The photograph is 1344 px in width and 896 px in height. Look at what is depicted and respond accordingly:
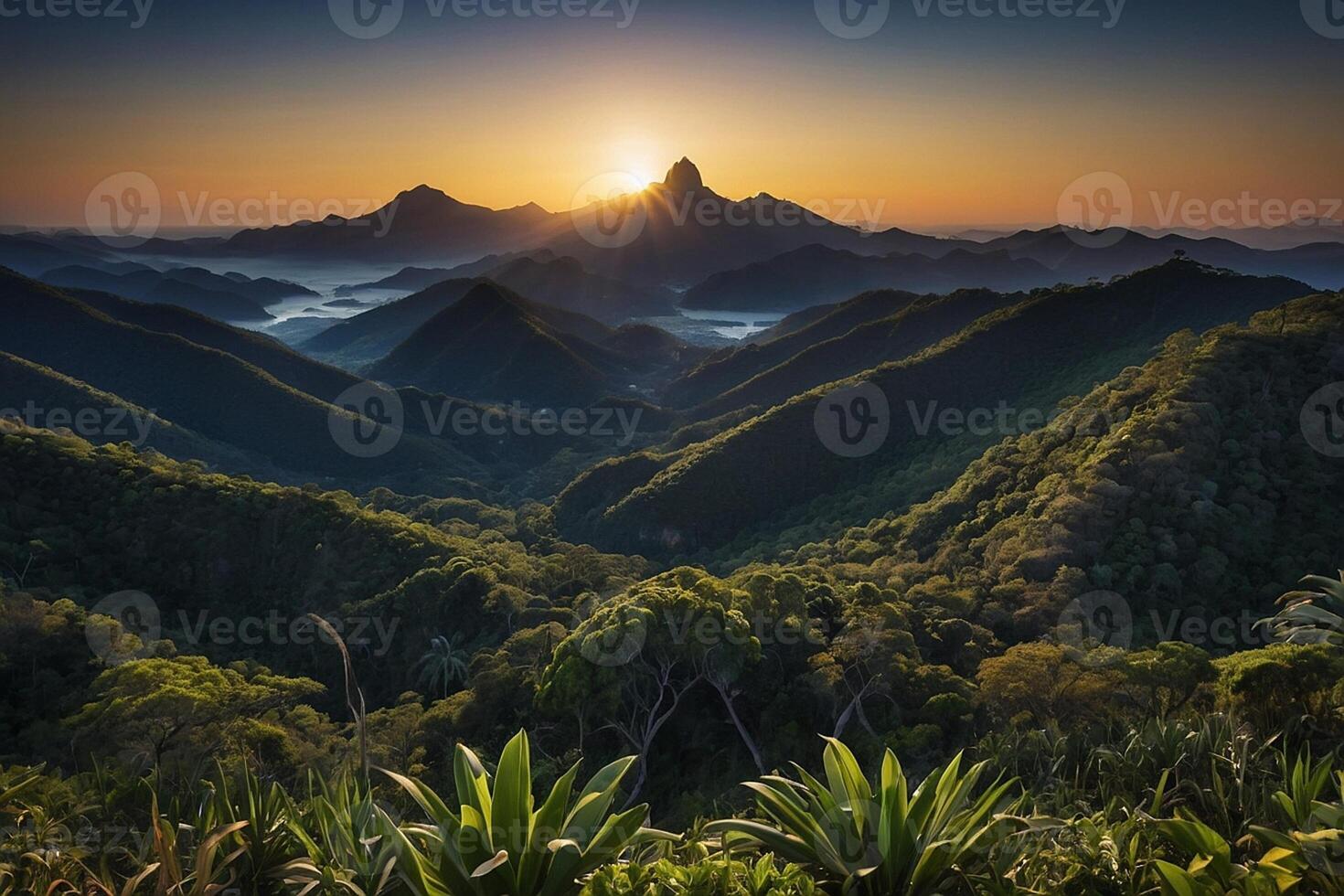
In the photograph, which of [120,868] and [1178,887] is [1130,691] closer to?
[1178,887]

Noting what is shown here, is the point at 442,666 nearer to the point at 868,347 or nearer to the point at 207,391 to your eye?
the point at 868,347

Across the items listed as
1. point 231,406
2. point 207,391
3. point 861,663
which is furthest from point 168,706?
point 207,391

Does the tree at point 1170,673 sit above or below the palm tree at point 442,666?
above

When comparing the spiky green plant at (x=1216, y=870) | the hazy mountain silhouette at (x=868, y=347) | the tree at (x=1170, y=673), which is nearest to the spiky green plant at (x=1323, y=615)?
the spiky green plant at (x=1216, y=870)

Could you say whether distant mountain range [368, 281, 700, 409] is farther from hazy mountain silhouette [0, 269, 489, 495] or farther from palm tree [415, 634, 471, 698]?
palm tree [415, 634, 471, 698]

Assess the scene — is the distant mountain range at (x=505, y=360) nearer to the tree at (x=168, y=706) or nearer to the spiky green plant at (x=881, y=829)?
the tree at (x=168, y=706)

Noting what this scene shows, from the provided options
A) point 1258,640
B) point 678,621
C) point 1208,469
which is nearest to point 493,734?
point 678,621

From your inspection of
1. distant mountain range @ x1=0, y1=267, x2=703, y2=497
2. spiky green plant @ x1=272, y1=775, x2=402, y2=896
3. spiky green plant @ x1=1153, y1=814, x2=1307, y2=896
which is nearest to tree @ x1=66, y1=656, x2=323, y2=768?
spiky green plant @ x1=272, y1=775, x2=402, y2=896
